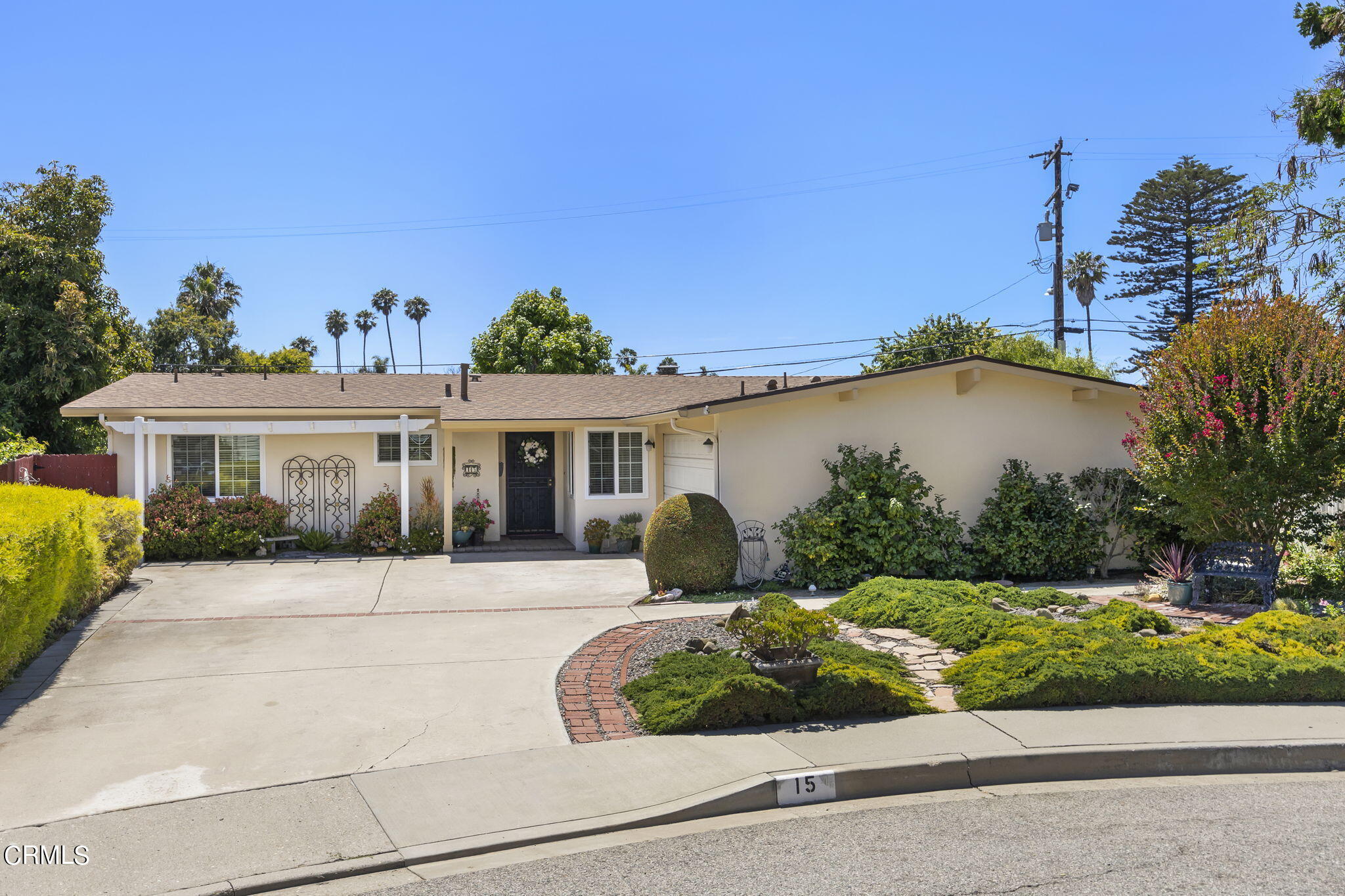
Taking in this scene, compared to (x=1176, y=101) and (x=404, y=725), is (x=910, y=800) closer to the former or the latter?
(x=404, y=725)

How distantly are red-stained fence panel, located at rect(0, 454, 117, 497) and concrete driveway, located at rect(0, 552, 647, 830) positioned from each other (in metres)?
4.68

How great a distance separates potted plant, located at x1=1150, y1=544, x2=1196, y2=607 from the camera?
9.97 meters

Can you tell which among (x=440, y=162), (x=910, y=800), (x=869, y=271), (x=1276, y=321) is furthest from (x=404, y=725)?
(x=869, y=271)

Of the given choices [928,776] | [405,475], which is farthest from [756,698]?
[405,475]

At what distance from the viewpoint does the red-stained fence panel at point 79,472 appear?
49.2 ft

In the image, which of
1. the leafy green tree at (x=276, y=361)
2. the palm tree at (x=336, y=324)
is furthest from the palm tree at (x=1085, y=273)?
the palm tree at (x=336, y=324)

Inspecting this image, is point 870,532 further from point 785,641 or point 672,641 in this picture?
point 785,641

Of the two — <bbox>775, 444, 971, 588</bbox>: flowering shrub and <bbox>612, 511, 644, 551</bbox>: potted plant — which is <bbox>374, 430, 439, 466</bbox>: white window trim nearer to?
<bbox>612, 511, 644, 551</bbox>: potted plant

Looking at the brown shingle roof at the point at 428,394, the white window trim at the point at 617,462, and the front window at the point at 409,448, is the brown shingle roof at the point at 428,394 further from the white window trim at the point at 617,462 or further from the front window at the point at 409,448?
the front window at the point at 409,448

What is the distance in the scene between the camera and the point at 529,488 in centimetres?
1758

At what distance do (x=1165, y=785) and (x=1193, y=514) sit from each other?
624cm

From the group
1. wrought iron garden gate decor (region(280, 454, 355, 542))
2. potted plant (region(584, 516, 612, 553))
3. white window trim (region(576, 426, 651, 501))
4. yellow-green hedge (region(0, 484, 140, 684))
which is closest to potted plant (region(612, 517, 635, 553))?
potted plant (region(584, 516, 612, 553))

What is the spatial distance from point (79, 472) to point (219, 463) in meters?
2.38

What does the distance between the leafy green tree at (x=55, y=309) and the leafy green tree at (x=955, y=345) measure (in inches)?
944
